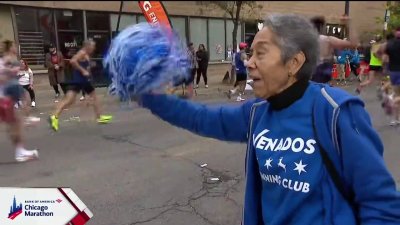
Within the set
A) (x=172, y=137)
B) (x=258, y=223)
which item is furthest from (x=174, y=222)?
(x=172, y=137)

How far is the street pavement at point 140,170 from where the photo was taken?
420cm

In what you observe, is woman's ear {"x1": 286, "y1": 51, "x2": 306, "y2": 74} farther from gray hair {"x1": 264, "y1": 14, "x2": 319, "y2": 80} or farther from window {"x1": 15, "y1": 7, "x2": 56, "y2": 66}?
window {"x1": 15, "y1": 7, "x2": 56, "y2": 66}

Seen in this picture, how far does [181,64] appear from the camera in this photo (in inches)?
69.7

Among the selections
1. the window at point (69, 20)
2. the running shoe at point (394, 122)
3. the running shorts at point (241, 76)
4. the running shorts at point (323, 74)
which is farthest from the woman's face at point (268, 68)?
the window at point (69, 20)

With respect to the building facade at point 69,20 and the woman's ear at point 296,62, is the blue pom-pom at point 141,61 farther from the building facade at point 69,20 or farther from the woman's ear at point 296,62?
the building facade at point 69,20

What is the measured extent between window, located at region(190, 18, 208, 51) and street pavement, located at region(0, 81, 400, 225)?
501 inches

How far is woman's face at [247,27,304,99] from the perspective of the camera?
60.6 inches

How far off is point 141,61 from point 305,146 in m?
0.66

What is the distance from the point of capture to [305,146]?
1.45m

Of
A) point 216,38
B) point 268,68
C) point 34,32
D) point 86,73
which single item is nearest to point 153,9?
point 86,73

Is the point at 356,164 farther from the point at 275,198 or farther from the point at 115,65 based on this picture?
the point at 115,65

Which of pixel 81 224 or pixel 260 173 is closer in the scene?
pixel 260 173

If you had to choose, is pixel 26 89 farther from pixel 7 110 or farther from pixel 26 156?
pixel 26 156

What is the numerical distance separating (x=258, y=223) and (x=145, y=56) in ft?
2.51
